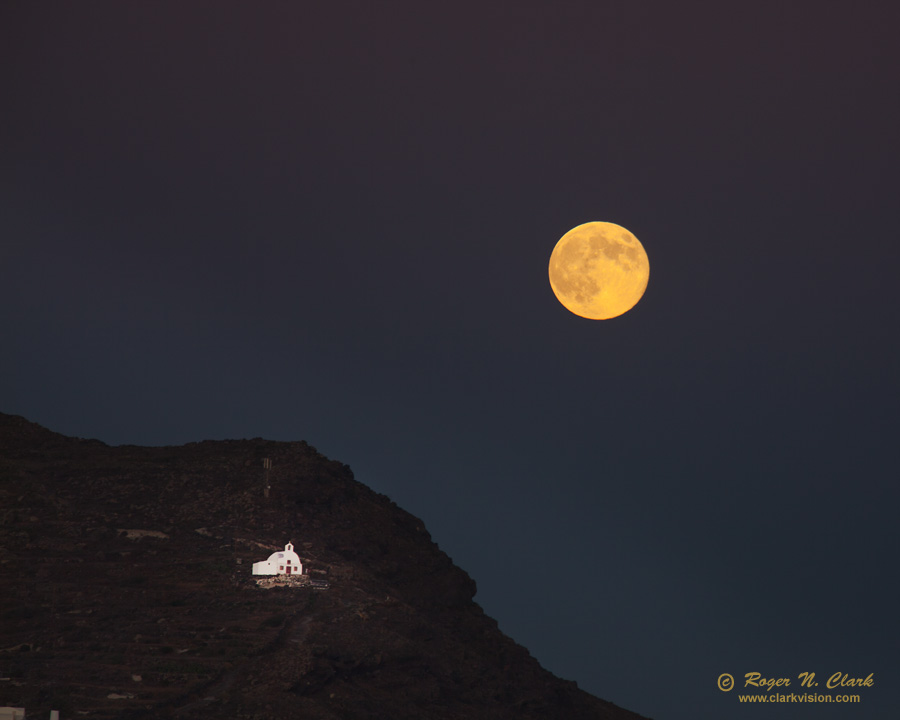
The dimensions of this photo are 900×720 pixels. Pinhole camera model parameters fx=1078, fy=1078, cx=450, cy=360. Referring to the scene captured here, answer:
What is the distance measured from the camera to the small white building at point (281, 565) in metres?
55.8

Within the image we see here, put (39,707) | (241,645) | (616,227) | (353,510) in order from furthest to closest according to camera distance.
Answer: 1. (353,510)
2. (616,227)
3. (241,645)
4. (39,707)

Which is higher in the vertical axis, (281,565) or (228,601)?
(281,565)

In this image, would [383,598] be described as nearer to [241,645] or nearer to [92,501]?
[241,645]

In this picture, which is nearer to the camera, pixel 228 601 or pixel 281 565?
pixel 228 601

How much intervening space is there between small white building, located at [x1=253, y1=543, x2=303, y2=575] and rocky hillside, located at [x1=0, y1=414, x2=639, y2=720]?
0.87 metres

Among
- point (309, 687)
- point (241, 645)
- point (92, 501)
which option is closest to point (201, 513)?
point (92, 501)

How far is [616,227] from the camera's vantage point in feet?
207

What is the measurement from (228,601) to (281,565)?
411 cm

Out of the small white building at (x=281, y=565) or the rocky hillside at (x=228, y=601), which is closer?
the rocky hillside at (x=228, y=601)

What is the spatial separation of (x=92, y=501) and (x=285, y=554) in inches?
680

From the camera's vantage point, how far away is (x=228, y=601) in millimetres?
52562

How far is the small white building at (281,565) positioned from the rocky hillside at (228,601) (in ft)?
2.87

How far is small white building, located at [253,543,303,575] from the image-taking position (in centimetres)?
5578

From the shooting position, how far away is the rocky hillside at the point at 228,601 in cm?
4412
